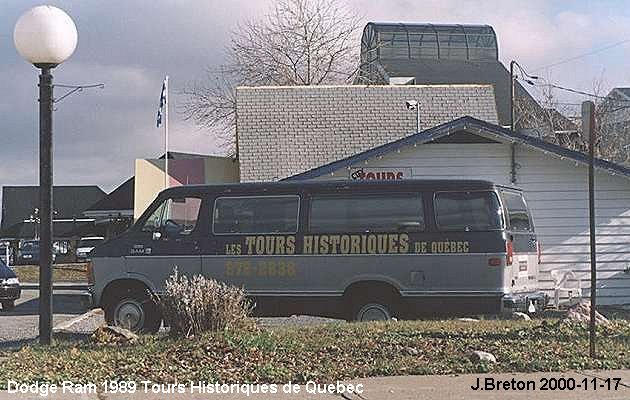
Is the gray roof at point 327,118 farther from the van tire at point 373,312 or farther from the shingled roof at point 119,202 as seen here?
the shingled roof at point 119,202

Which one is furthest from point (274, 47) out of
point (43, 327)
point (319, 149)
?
point (43, 327)

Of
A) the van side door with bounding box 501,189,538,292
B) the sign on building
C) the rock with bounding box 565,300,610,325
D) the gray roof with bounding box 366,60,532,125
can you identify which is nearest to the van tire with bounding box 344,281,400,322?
the van side door with bounding box 501,189,538,292

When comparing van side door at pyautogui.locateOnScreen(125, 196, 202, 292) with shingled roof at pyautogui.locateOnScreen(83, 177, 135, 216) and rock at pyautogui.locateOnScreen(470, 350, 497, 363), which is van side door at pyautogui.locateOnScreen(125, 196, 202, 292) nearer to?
rock at pyautogui.locateOnScreen(470, 350, 497, 363)

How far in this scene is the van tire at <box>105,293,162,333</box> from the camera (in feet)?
45.7

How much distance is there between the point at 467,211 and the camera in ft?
45.2

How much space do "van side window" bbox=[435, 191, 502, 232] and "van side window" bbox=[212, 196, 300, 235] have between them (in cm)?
211

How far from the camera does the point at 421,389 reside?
8.80 m

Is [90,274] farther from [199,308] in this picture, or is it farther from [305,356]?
[305,356]

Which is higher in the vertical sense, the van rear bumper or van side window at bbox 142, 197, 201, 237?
van side window at bbox 142, 197, 201, 237

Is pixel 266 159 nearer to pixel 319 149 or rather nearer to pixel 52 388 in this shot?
pixel 319 149

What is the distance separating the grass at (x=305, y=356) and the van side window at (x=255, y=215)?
9.31 feet

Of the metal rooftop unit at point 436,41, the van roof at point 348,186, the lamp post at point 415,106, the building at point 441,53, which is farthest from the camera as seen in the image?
the metal rooftop unit at point 436,41

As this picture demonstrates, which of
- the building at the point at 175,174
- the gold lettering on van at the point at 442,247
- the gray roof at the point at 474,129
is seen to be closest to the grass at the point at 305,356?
the gold lettering on van at the point at 442,247

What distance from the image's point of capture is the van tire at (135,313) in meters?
13.9
